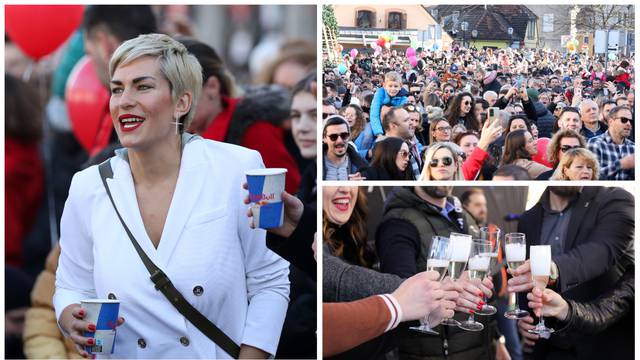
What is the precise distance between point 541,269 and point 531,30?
51.7 inches

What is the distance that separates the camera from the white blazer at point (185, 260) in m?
5.19

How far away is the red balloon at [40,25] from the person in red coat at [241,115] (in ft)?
2.09

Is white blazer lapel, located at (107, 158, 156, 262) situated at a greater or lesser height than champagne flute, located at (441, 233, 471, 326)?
greater

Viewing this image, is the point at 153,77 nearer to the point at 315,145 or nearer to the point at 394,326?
the point at 315,145

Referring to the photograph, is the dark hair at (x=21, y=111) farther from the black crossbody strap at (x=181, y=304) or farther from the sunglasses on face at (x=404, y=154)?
the sunglasses on face at (x=404, y=154)

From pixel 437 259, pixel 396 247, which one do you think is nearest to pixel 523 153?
pixel 437 259

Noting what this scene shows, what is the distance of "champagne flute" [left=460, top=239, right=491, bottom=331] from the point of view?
5457 millimetres

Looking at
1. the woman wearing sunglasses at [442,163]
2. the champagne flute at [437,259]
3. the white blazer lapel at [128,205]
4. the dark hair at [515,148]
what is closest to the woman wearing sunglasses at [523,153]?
the dark hair at [515,148]

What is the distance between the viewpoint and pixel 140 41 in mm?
5383

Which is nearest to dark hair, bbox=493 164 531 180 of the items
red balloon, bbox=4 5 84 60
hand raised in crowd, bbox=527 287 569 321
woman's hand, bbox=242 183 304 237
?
hand raised in crowd, bbox=527 287 569 321

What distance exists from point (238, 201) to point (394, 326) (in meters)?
1.08

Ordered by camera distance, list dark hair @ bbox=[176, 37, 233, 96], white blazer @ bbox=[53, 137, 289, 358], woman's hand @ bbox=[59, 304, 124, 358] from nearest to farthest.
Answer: woman's hand @ bbox=[59, 304, 124, 358], white blazer @ bbox=[53, 137, 289, 358], dark hair @ bbox=[176, 37, 233, 96]

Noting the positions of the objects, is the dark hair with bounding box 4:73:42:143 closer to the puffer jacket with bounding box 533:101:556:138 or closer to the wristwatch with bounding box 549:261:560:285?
the puffer jacket with bounding box 533:101:556:138

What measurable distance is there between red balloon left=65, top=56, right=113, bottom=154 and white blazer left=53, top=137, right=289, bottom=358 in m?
0.27
